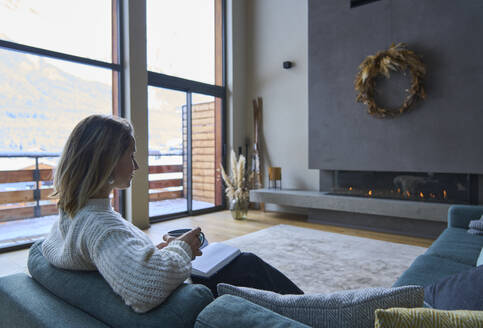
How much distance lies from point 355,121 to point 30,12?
3.99 m

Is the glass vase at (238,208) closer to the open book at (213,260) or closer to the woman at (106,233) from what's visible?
the open book at (213,260)

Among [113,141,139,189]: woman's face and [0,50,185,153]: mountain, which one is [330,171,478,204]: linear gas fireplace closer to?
[0,50,185,153]: mountain

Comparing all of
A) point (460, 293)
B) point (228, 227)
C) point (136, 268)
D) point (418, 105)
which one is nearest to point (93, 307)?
point (136, 268)

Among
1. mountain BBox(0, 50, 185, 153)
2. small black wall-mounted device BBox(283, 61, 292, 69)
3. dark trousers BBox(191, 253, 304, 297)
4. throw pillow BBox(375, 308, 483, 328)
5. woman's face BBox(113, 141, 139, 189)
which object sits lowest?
dark trousers BBox(191, 253, 304, 297)

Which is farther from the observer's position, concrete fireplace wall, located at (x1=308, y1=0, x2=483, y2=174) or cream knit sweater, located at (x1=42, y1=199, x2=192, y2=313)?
concrete fireplace wall, located at (x1=308, y1=0, x2=483, y2=174)

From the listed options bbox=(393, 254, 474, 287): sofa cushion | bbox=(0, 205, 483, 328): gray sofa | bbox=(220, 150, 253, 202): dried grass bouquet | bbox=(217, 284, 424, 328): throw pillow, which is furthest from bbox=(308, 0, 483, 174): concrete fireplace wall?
bbox=(0, 205, 483, 328): gray sofa

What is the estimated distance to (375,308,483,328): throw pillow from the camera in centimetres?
61

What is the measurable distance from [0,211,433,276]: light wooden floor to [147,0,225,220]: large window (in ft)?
1.12

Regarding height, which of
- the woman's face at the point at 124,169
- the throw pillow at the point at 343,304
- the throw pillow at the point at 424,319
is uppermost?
the woman's face at the point at 124,169

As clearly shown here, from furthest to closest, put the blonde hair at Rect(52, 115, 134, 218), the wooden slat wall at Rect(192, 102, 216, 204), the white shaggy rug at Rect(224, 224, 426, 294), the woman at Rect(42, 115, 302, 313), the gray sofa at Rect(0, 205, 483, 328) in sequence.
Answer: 1. the wooden slat wall at Rect(192, 102, 216, 204)
2. the white shaggy rug at Rect(224, 224, 426, 294)
3. the blonde hair at Rect(52, 115, 134, 218)
4. the woman at Rect(42, 115, 302, 313)
5. the gray sofa at Rect(0, 205, 483, 328)

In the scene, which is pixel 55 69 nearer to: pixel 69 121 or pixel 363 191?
pixel 69 121

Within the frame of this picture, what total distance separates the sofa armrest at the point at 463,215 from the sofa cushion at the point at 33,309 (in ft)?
9.12

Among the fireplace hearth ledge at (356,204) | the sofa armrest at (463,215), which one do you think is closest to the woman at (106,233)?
the sofa armrest at (463,215)

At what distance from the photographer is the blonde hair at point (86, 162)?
1010 millimetres
